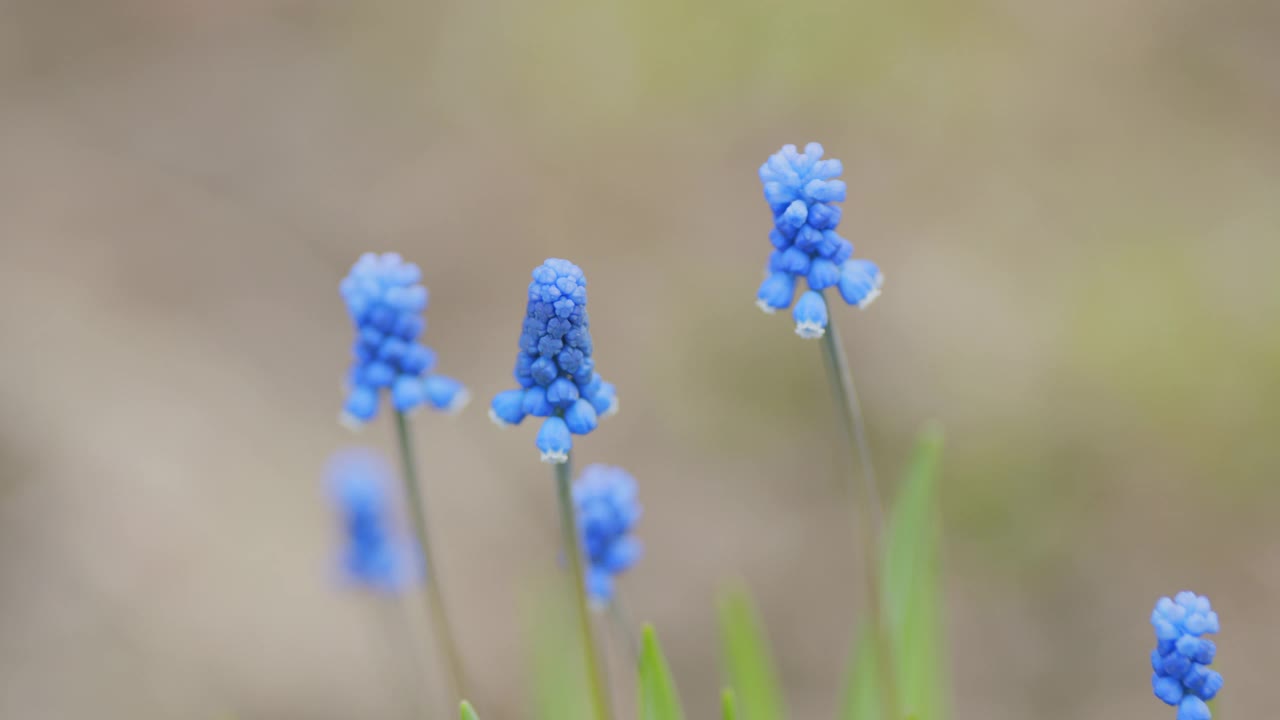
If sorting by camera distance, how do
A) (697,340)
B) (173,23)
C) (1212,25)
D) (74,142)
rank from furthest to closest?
(173,23) < (74,142) < (1212,25) < (697,340)

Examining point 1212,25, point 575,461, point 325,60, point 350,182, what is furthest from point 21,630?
point 1212,25

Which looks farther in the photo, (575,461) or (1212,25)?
(1212,25)

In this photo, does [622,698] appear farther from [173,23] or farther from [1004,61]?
[173,23]

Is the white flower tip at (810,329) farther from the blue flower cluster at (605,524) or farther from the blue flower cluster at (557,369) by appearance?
the blue flower cluster at (605,524)

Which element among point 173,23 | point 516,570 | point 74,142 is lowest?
point 516,570

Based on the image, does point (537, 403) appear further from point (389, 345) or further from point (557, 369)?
point (389, 345)

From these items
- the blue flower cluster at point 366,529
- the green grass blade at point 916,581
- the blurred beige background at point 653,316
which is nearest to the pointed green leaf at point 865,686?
the green grass blade at point 916,581

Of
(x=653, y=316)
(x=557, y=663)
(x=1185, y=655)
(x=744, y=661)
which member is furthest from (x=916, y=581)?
(x=653, y=316)

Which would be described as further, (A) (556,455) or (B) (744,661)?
(B) (744,661)
